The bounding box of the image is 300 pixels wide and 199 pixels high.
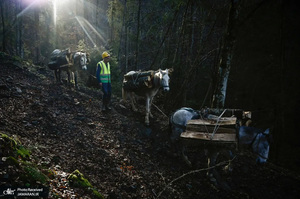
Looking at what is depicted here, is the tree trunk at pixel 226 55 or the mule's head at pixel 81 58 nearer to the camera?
the tree trunk at pixel 226 55

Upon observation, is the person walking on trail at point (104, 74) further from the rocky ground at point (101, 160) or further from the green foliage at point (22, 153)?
the green foliage at point (22, 153)

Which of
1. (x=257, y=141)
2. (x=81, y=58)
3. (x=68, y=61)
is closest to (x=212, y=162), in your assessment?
(x=257, y=141)

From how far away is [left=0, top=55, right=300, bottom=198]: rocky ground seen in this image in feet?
11.3

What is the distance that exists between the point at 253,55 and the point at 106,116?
24.6 feet

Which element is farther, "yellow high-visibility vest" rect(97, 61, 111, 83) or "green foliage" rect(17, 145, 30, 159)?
"yellow high-visibility vest" rect(97, 61, 111, 83)

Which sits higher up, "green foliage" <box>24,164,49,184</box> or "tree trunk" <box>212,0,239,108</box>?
"tree trunk" <box>212,0,239,108</box>

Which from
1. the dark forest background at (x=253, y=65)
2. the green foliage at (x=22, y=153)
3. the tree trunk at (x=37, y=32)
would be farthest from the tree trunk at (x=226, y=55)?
the tree trunk at (x=37, y=32)

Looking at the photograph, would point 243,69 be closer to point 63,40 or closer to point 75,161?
point 75,161

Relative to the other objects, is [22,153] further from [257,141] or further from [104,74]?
[257,141]

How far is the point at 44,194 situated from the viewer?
2766 mm

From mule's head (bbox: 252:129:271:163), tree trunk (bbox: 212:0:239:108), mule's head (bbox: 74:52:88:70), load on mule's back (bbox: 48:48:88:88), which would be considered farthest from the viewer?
mule's head (bbox: 74:52:88:70)

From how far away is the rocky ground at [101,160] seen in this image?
3.44m

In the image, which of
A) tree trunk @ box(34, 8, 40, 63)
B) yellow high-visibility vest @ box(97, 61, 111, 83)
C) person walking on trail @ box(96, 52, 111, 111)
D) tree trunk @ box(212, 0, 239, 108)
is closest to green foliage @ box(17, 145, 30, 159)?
person walking on trail @ box(96, 52, 111, 111)

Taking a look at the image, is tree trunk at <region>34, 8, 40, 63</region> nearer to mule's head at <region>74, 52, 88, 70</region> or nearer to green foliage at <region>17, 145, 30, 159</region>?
mule's head at <region>74, 52, 88, 70</region>
